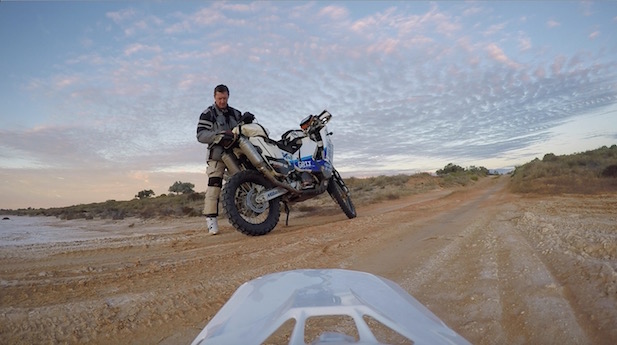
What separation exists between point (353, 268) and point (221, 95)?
427cm

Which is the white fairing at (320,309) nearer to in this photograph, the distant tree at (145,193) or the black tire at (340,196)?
the black tire at (340,196)

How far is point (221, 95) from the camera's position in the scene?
657cm

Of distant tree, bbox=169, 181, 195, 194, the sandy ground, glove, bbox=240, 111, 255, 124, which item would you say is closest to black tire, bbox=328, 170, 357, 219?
the sandy ground

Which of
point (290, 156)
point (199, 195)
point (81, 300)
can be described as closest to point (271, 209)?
point (290, 156)

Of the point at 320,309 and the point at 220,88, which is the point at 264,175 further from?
the point at 320,309

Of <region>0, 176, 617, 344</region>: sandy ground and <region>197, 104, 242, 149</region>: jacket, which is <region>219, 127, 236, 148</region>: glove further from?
<region>0, 176, 617, 344</region>: sandy ground

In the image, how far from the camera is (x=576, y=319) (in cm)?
212

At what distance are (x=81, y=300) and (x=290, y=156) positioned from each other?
15.4ft

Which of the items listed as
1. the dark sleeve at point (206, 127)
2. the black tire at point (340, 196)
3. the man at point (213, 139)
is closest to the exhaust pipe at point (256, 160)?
the man at point (213, 139)

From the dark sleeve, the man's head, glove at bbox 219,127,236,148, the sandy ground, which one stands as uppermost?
the man's head

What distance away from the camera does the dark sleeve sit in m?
6.10

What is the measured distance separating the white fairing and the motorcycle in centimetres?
460

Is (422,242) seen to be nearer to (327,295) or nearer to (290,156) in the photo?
(290,156)

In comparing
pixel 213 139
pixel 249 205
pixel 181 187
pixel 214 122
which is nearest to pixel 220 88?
pixel 214 122
